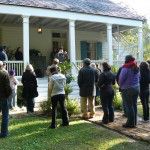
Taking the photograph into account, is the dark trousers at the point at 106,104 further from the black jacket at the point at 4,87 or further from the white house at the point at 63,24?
the white house at the point at 63,24

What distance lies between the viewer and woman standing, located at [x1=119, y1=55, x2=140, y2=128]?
11062 millimetres

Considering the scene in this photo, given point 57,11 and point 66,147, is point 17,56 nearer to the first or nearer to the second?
point 57,11

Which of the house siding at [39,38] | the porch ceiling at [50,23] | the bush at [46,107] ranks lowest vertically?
the bush at [46,107]

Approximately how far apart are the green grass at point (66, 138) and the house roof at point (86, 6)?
8.65 metres

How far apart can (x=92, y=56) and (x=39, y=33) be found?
4351 millimetres

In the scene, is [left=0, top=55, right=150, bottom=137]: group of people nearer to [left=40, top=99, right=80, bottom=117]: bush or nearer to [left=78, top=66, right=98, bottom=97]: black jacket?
[left=78, top=66, right=98, bottom=97]: black jacket

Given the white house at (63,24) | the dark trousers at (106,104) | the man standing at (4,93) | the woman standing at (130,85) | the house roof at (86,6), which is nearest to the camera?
the man standing at (4,93)

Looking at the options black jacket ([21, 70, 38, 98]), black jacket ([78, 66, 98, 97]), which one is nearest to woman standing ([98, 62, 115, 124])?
black jacket ([78, 66, 98, 97])

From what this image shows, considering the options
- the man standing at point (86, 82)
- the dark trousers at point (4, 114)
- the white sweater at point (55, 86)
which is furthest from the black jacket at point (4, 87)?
the man standing at point (86, 82)

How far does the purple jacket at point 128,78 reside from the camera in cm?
1108

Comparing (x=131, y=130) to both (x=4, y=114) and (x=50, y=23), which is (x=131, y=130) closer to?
(x=4, y=114)

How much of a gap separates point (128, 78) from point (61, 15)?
9804mm

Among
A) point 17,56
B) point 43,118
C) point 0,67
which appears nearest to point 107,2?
point 17,56

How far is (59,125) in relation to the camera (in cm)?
1170
